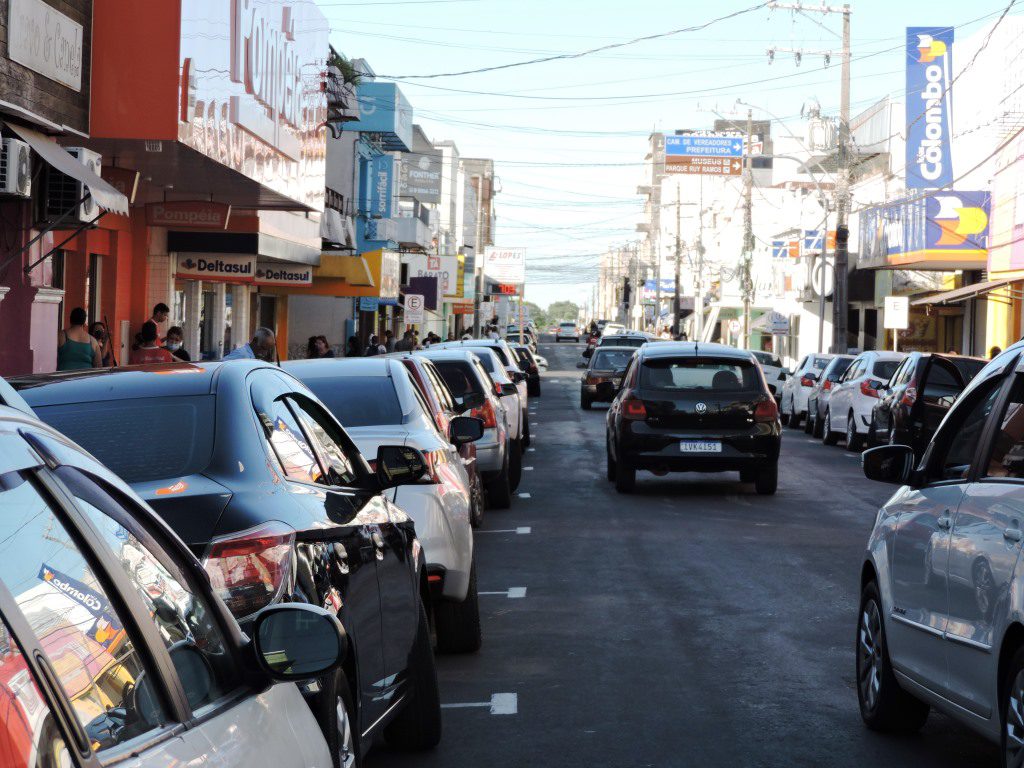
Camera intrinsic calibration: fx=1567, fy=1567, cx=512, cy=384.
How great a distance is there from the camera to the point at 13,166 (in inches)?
523

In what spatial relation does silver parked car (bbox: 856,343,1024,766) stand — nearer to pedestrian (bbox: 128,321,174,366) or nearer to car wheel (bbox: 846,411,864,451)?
pedestrian (bbox: 128,321,174,366)

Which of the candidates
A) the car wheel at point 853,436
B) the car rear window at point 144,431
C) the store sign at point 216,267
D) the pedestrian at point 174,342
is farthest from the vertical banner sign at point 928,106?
the car rear window at point 144,431

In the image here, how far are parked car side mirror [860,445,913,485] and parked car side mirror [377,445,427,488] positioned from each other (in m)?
1.96

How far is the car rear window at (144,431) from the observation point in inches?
202

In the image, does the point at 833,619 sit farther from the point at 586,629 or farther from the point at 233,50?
the point at 233,50

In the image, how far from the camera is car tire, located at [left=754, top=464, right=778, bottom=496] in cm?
1806

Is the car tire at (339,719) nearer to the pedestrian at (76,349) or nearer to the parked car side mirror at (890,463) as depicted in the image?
the parked car side mirror at (890,463)

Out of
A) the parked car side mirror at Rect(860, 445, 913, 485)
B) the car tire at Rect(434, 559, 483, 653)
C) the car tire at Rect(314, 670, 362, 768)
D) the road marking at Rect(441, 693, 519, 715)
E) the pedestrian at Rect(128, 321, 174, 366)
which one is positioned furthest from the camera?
the pedestrian at Rect(128, 321, 174, 366)

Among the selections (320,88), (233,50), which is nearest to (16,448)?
(233,50)

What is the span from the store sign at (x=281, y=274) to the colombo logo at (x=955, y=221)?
16.3 m

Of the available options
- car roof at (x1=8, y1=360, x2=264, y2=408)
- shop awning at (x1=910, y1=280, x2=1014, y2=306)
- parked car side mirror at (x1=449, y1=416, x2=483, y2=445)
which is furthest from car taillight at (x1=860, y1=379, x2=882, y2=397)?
car roof at (x1=8, y1=360, x2=264, y2=408)

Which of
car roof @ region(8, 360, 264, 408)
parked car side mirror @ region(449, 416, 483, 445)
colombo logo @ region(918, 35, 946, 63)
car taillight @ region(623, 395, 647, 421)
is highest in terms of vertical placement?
colombo logo @ region(918, 35, 946, 63)

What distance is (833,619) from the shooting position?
9953mm

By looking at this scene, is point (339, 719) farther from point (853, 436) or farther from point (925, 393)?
point (853, 436)
